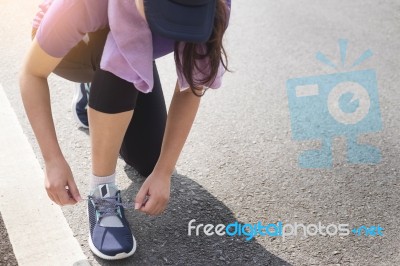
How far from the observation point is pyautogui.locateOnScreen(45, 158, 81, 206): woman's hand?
5.71ft

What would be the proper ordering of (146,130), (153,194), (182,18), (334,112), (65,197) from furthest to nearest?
1. (334,112)
2. (146,130)
3. (153,194)
4. (65,197)
5. (182,18)

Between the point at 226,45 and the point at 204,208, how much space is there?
127 centimetres

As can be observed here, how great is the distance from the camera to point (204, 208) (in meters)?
2.15

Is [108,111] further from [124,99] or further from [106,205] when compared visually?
[106,205]

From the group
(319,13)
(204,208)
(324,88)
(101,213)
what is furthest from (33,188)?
(319,13)

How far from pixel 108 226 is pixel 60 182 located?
28cm

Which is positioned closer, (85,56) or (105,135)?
(105,135)

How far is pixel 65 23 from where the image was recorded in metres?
1.65

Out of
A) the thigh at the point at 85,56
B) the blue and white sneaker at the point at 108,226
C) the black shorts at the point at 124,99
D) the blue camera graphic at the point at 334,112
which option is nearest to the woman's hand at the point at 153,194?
the blue and white sneaker at the point at 108,226

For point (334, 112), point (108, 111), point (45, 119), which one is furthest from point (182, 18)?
point (334, 112)

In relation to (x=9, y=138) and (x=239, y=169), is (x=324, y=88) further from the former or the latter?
(x=9, y=138)

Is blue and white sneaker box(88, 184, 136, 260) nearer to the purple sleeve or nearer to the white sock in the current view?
the white sock

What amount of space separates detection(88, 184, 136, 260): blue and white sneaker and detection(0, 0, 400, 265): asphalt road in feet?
0.13

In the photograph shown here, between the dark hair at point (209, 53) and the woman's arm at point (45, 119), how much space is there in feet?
1.16
